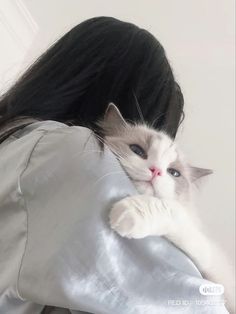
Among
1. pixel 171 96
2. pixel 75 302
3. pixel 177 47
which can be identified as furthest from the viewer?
pixel 177 47

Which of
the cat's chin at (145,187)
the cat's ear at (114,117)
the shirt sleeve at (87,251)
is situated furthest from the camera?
the cat's ear at (114,117)

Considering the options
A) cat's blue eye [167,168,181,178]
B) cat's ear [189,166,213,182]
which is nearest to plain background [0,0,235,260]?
cat's ear [189,166,213,182]

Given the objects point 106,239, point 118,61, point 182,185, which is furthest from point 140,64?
point 106,239

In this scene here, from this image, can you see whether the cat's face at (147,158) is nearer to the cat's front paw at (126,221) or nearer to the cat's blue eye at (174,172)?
the cat's blue eye at (174,172)

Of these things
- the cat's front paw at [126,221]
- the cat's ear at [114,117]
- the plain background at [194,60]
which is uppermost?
the cat's front paw at [126,221]

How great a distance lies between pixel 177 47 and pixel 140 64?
96 centimetres

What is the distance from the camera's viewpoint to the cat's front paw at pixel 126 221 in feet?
1.86

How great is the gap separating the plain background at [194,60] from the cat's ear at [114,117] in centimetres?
96

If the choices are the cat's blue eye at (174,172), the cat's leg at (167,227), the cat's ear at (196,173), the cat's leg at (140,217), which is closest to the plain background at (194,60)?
the cat's ear at (196,173)

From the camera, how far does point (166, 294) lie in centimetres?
58

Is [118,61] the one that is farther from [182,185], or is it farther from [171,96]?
[182,185]

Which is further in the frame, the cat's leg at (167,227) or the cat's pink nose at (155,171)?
the cat's pink nose at (155,171)

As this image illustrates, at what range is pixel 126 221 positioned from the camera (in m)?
0.57

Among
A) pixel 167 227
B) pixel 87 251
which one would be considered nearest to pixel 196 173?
pixel 167 227
